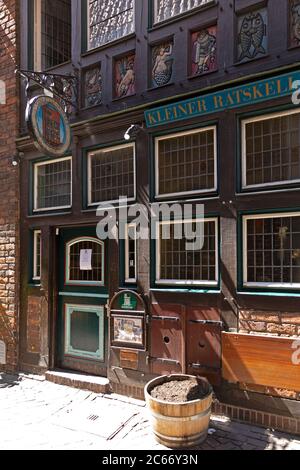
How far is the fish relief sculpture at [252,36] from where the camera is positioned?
568 cm

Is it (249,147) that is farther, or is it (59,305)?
(59,305)

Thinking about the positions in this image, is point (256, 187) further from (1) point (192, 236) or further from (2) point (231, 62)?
(2) point (231, 62)

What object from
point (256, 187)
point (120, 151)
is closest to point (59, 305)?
point (120, 151)

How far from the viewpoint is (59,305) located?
26.3 ft

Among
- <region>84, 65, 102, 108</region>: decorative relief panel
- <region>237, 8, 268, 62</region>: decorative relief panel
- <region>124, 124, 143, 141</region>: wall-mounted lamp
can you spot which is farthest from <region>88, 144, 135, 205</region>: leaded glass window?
<region>237, 8, 268, 62</region>: decorative relief panel

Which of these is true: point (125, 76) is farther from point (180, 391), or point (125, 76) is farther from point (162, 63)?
point (180, 391)

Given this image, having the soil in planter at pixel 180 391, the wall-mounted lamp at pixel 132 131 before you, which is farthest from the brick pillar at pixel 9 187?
the soil in planter at pixel 180 391

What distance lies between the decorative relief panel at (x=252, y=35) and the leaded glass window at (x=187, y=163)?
1.12 metres

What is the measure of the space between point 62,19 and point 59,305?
6.19 metres

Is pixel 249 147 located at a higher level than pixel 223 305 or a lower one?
higher

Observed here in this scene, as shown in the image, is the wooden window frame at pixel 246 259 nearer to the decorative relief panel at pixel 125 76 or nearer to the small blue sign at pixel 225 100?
the small blue sign at pixel 225 100

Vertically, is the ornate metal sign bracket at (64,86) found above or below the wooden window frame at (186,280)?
above

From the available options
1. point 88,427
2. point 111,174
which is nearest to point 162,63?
point 111,174

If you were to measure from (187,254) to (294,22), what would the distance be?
3500 mm
